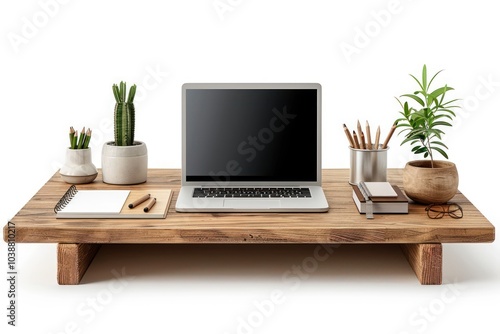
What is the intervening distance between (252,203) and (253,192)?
0.47 ft

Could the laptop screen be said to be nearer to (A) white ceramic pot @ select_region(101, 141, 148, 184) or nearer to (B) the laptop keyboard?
(B) the laptop keyboard

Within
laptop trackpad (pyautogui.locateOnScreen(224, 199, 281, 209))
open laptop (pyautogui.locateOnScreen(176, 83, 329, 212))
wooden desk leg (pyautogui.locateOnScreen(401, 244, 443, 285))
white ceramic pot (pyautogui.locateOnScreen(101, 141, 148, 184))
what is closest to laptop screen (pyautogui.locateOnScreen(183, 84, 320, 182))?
open laptop (pyautogui.locateOnScreen(176, 83, 329, 212))

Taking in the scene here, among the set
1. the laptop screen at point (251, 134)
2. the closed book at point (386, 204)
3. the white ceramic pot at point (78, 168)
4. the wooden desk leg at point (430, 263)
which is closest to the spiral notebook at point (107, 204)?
the white ceramic pot at point (78, 168)

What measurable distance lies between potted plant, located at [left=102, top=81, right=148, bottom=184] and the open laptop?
329 millimetres

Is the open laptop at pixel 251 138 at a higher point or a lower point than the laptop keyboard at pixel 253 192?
higher

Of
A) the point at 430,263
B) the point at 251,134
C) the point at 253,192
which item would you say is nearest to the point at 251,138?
the point at 251,134

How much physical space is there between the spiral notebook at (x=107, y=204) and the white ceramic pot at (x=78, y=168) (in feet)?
0.34

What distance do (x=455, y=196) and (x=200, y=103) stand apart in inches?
50.3

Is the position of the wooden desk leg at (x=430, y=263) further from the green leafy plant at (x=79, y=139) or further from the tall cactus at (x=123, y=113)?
the green leafy plant at (x=79, y=139)

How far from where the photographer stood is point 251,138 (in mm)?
4055

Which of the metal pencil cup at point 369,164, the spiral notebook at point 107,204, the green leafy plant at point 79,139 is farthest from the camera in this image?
the green leafy plant at point 79,139

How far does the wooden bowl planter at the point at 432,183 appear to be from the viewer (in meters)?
3.86

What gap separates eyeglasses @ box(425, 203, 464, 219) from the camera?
376 centimetres

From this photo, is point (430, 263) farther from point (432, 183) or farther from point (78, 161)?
point (78, 161)
